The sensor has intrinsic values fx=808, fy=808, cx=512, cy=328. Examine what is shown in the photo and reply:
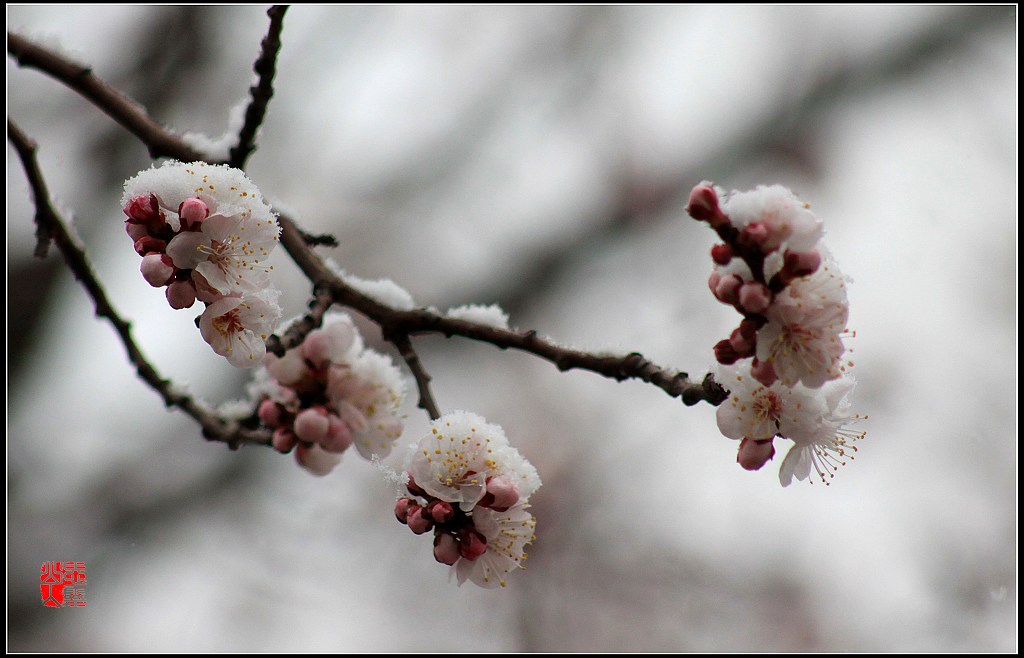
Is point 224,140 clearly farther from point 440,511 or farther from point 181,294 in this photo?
point 440,511

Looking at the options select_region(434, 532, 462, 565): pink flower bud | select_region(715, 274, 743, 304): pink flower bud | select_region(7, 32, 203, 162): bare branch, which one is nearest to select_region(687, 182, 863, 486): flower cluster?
select_region(715, 274, 743, 304): pink flower bud

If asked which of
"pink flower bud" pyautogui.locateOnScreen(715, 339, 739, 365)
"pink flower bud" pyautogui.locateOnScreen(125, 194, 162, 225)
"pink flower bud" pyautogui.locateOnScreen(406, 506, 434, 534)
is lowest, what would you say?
"pink flower bud" pyautogui.locateOnScreen(406, 506, 434, 534)

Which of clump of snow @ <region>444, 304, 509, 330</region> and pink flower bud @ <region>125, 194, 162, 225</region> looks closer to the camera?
pink flower bud @ <region>125, 194, 162, 225</region>

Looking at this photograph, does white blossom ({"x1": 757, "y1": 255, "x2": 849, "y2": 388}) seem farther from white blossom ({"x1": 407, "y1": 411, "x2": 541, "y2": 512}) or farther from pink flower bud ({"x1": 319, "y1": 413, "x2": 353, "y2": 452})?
pink flower bud ({"x1": 319, "y1": 413, "x2": 353, "y2": 452})

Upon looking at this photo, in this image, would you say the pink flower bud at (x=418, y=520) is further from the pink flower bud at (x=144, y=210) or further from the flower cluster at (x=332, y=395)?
the pink flower bud at (x=144, y=210)

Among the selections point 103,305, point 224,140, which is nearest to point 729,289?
point 224,140

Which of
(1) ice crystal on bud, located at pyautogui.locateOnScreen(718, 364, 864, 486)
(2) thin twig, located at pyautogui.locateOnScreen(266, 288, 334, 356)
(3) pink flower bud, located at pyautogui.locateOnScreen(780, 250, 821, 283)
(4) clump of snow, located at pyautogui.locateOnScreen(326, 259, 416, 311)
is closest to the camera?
(3) pink flower bud, located at pyautogui.locateOnScreen(780, 250, 821, 283)

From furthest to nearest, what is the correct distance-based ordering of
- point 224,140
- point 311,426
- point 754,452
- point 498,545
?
point 224,140 < point 311,426 < point 498,545 < point 754,452

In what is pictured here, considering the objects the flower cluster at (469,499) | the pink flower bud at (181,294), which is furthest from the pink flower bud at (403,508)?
the pink flower bud at (181,294)
